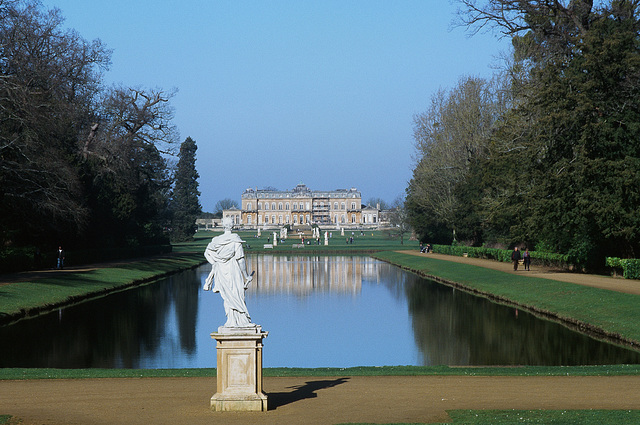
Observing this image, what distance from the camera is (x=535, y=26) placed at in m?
27.1

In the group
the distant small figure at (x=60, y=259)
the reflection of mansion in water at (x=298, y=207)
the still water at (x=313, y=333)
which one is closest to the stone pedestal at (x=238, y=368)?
the still water at (x=313, y=333)

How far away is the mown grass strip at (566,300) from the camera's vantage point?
16.3 metres

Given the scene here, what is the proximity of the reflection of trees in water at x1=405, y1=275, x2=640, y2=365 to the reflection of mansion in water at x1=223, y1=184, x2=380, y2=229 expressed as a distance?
124m

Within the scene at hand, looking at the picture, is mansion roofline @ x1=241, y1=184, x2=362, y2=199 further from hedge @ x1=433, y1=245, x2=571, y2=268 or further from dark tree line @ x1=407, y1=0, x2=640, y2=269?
dark tree line @ x1=407, y1=0, x2=640, y2=269

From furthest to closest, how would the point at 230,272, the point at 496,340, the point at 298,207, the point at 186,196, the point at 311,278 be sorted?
the point at 298,207 < the point at 186,196 < the point at 311,278 < the point at 496,340 < the point at 230,272

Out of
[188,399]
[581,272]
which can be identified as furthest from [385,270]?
[188,399]

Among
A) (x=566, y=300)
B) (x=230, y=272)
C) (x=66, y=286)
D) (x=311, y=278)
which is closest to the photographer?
(x=230, y=272)

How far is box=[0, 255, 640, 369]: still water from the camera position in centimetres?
1375

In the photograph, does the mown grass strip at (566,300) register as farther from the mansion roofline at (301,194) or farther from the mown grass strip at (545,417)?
the mansion roofline at (301,194)

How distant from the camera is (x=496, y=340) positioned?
625 inches

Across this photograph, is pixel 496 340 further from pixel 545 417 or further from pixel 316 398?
pixel 545 417

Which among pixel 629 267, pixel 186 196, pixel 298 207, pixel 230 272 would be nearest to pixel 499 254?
pixel 629 267

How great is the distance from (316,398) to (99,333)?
9.66 meters

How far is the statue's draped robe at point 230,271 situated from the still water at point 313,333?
513cm
